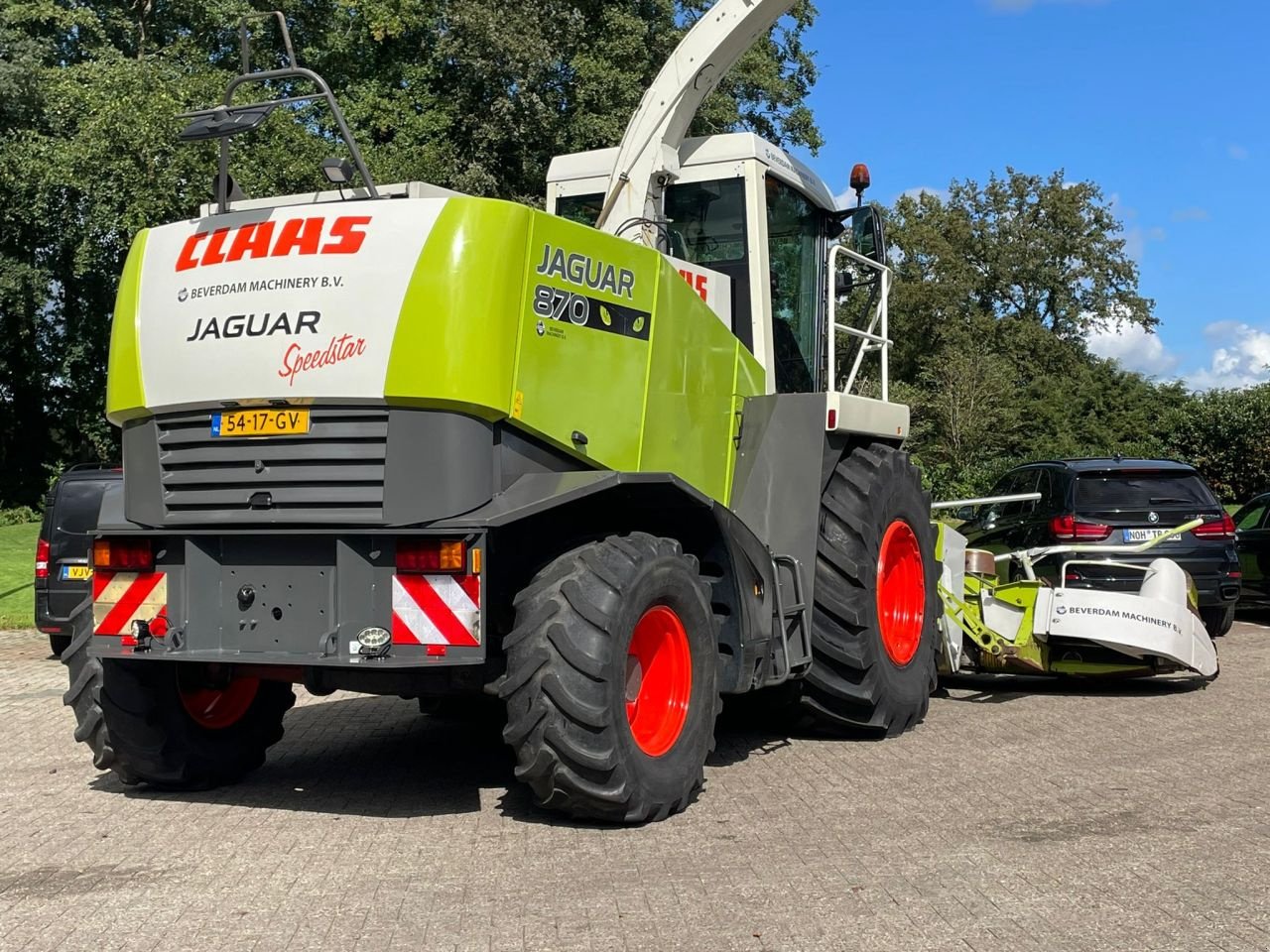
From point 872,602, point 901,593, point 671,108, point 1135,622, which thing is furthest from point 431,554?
point 1135,622

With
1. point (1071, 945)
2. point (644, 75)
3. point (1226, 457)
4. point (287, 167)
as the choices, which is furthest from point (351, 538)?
point (1226, 457)

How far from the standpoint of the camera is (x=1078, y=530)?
12.0 m

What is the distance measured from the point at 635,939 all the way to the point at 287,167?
20084 mm

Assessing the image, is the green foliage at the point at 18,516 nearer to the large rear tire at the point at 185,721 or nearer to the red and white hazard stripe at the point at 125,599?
the large rear tire at the point at 185,721

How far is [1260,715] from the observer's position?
29.0 feet

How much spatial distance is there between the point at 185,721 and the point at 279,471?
1.63 m

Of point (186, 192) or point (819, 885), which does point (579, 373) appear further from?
point (186, 192)

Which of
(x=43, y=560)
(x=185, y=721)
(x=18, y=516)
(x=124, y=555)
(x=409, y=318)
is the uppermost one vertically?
(x=409, y=318)

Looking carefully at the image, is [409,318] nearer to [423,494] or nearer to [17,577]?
[423,494]

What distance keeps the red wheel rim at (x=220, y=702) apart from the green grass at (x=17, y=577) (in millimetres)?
10387

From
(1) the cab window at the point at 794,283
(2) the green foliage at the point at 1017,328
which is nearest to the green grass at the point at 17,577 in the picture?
(1) the cab window at the point at 794,283

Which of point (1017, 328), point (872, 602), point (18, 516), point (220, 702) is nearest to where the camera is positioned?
point (220, 702)

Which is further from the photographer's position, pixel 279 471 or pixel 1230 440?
pixel 1230 440

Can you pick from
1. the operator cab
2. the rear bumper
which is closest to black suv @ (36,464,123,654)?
the operator cab
